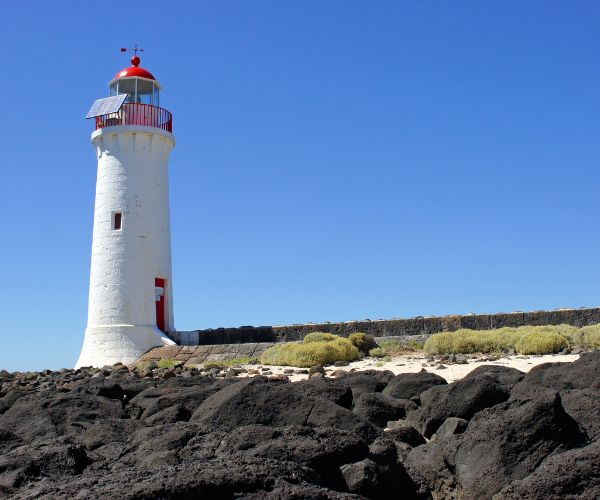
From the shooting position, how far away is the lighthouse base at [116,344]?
21047 millimetres

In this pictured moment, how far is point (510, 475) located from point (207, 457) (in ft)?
7.02

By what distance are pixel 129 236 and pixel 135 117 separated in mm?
3455

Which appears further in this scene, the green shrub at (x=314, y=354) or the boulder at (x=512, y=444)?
the green shrub at (x=314, y=354)

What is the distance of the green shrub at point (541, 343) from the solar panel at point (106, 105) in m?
12.9

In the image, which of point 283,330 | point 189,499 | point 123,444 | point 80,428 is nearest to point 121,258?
point 283,330

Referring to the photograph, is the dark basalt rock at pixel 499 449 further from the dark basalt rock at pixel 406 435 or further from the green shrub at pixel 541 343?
the green shrub at pixel 541 343

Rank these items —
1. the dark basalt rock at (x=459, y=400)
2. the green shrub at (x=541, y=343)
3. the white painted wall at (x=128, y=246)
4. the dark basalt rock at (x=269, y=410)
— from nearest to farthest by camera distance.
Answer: the dark basalt rock at (x=269, y=410) → the dark basalt rock at (x=459, y=400) → the green shrub at (x=541, y=343) → the white painted wall at (x=128, y=246)

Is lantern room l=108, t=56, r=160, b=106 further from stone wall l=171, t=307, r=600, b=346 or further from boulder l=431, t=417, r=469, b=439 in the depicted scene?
boulder l=431, t=417, r=469, b=439

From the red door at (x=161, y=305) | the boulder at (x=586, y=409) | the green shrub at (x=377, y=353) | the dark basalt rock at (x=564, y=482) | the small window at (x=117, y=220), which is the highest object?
the small window at (x=117, y=220)

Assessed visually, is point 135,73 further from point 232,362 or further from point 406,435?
point 406,435

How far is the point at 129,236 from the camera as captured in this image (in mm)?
21797

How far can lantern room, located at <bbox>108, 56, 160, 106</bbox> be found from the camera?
77.9 ft

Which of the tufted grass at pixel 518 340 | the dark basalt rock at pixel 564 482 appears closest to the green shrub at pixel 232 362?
the tufted grass at pixel 518 340

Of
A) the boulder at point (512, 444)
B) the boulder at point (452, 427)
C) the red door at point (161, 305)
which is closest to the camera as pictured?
the boulder at point (512, 444)
